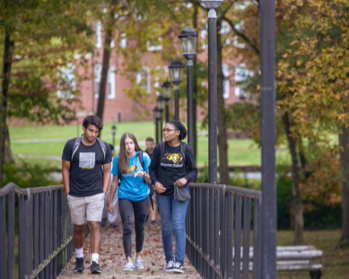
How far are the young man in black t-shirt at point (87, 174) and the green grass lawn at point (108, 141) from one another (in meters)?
25.5

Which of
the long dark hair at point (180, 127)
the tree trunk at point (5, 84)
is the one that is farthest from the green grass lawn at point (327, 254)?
the long dark hair at point (180, 127)

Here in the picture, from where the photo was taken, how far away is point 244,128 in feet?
74.7

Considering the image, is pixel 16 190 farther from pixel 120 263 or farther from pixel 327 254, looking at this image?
pixel 327 254

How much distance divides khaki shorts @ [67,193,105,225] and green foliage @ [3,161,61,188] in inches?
691

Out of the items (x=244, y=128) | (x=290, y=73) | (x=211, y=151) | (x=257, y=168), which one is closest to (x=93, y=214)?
(x=211, y=151)

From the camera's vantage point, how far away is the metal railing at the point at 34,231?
4.47 meters

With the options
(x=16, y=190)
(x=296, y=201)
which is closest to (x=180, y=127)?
(x=16, y=190)

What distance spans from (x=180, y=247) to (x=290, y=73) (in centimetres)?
971

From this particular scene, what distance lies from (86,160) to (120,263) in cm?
226

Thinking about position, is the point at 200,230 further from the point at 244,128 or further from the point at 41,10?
the point at 244,128

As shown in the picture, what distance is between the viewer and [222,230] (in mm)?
5262

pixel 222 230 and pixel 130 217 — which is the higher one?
pixel 222 230

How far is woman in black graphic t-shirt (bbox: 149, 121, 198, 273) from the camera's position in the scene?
668cm

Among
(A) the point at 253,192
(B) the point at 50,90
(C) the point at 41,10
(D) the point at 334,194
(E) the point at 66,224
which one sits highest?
(C) the point at 41,10
